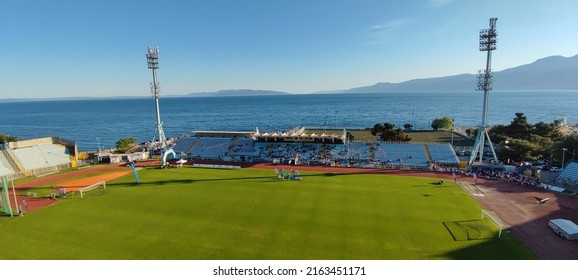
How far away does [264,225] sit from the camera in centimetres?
2553

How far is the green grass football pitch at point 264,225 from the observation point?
69.4 ft

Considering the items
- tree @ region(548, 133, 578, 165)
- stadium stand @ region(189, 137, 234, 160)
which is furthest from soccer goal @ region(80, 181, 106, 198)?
tree @ region(548, 133, 578, 165)

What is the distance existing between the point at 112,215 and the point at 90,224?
226cm

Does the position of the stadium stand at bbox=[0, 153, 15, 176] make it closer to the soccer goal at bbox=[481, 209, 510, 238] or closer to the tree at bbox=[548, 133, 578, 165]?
the soccer goal at bbox=[481, 209, 510, 238]

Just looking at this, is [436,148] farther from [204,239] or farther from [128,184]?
[128,184]

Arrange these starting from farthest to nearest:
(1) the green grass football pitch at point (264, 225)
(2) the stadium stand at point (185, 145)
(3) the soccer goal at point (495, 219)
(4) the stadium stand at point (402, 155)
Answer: (2) the stadium stand at point (185, 145) < (4) the stadium stand at point (402, 155) < (3) the soccer goal at point (495, 219) < (1) the green grass football pitch at point (264, 225)

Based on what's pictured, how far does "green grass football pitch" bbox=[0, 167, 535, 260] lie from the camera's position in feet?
69.4

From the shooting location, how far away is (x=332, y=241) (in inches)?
885

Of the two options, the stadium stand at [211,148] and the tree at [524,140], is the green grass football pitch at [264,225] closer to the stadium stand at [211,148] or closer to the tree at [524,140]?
the stadium stand at [211,148]

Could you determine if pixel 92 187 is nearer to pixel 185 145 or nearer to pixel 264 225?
pixel 185 145

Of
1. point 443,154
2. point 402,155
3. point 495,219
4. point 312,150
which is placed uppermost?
point 312,150

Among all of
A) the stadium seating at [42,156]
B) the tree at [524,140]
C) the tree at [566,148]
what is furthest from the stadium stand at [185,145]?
the tree at [566,148]

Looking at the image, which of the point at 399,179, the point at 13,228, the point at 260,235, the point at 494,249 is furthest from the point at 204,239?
the point at 399,179

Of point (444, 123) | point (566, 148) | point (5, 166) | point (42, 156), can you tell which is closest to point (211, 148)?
point (42, 156)
